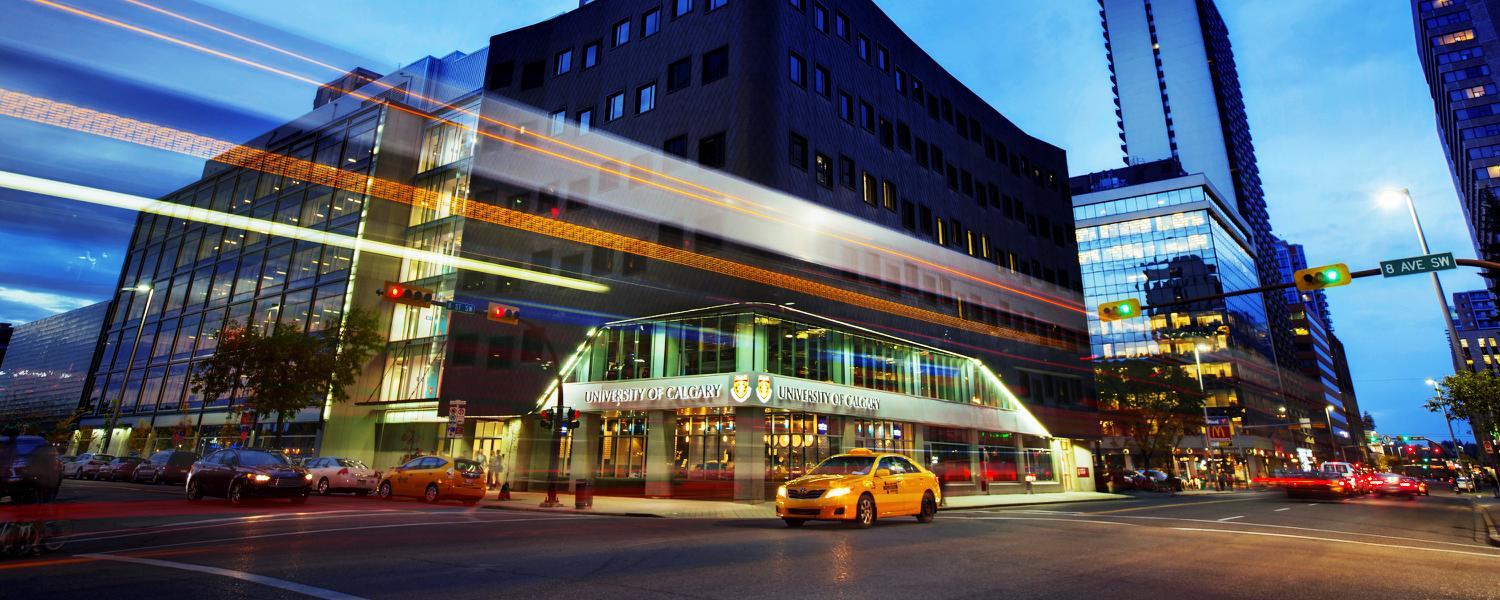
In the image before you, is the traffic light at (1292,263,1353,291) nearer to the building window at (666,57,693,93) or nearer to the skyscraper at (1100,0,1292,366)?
the building window at (666,57,693,93)

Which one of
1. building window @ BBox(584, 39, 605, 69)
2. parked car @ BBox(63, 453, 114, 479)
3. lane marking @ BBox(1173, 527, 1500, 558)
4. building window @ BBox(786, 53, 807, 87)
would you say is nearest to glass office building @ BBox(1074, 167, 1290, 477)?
building window @ BBox(786, 53, 807, 87)

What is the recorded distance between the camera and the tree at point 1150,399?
60.7m

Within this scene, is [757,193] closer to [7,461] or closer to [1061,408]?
[7,461]

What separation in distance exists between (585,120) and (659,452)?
58.1ft

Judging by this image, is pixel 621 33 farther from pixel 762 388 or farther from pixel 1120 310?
pixel 1120 310

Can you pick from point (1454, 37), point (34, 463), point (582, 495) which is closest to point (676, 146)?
point (582, 495)

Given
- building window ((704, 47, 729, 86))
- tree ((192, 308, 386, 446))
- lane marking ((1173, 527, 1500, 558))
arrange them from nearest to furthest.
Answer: lane marking ((1173, 527, 1500, 558)) → building window ((704, 47, 729, 86)) → tree ((192, 308, 386, 446))

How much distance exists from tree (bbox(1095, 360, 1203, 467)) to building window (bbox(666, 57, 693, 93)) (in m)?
49.2

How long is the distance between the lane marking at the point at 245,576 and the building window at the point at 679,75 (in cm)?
2755

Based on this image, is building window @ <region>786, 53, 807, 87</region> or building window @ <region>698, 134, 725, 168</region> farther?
building window @ <region>786, 53, 807, 87</region>

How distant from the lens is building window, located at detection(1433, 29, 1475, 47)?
105 m

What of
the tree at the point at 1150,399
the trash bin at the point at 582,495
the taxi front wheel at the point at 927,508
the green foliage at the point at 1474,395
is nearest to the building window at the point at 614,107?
the trash bin at the point at 582,495

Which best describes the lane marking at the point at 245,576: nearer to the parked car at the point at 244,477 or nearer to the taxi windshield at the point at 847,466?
the parked car at the point at 244,477

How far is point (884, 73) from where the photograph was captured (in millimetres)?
38250
